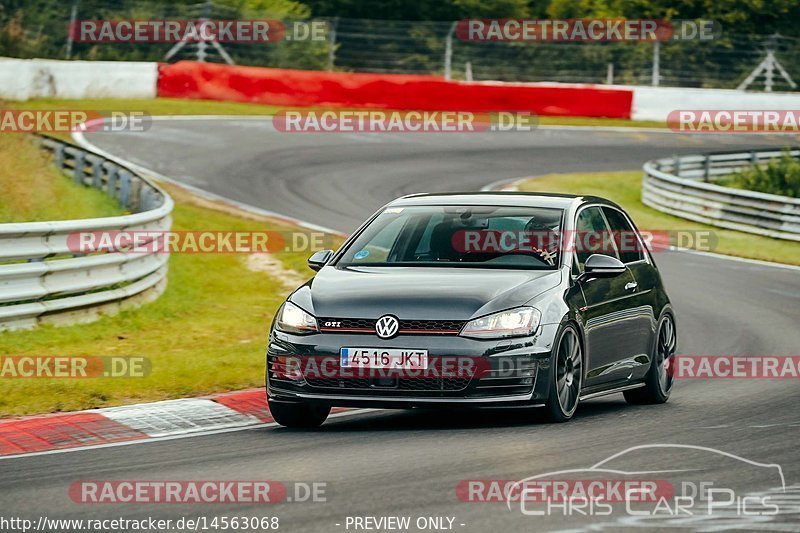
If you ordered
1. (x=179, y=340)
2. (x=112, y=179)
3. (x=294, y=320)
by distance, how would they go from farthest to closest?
(x=112, y=179), (x=179, y=340), (x=294, y=320)

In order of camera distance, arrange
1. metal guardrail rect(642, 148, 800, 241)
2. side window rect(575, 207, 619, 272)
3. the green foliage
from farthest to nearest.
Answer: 1. the green foliage
2. metal guardrail rect(642, 148, 800, 241)
3. side window rect(575, 207, 619, 272)

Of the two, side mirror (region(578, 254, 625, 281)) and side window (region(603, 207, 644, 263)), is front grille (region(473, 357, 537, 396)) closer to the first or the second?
side mirror (region(578, 254, 625, 281))

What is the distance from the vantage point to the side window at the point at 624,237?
1091cm

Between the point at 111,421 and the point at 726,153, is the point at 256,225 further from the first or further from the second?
the point at 726,153

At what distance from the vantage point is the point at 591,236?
10.5m

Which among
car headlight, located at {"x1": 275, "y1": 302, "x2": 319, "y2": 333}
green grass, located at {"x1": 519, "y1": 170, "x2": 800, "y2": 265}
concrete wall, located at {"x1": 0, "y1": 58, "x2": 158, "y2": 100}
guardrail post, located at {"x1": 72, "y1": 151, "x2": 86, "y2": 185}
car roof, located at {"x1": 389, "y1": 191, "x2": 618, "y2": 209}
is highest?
car roof, located at {"x1": 389, "y1": 191, "x2": 618, "y2": 209}

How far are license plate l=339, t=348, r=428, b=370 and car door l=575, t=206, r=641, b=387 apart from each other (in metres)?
1.37

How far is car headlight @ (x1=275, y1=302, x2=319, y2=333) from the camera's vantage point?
30.1 ft

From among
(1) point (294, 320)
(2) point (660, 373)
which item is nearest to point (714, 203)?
(2) point (660, 373)

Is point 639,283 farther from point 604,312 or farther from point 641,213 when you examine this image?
point 641,213

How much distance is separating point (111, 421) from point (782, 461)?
4.21 meters

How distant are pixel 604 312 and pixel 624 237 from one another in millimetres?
1101

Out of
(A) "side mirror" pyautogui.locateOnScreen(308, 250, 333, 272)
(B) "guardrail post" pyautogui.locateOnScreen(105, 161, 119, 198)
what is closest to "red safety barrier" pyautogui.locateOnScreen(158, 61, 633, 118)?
(B) "guardrail post" pyautogui.locateOnScreen(105, 161, 119, 198)

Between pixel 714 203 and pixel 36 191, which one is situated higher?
pixel 36 191
